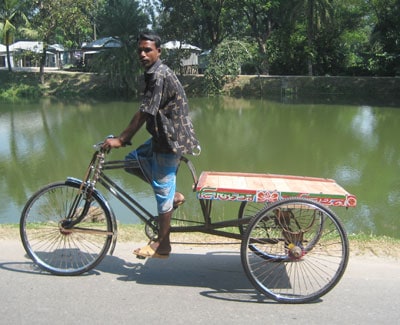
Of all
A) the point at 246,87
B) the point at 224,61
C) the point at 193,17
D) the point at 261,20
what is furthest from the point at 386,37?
the point at 193,17

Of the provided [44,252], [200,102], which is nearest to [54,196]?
[44,252]

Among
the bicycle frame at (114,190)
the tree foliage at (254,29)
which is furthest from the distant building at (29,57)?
the bicycle frame at (114,190)

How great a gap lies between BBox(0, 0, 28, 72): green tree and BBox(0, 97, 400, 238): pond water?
7.04 metres

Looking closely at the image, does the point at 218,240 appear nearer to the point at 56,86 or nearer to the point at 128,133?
the point at 128,133

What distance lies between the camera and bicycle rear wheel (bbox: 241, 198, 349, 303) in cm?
295

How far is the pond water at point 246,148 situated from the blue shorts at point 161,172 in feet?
11.3

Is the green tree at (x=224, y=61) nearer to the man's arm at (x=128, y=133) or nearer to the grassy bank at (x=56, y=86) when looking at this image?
the grassy bank at (x=56, y=86)

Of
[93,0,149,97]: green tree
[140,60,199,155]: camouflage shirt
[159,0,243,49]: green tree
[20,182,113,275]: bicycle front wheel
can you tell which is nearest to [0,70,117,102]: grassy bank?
[93,0,149,97]: green tree

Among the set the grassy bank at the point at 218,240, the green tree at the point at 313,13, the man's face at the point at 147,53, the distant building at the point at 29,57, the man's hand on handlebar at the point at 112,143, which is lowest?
the grassy bank at the point at 218,240

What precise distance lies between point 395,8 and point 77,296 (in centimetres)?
2903

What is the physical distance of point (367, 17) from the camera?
35.0 m

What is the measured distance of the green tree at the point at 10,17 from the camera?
1157 inches

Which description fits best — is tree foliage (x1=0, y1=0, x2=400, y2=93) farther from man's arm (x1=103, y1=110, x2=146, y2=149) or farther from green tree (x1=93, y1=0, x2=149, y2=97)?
man's arm (x1=103, y1=110, x2=146, y2=149)

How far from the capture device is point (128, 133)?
3152 mm
